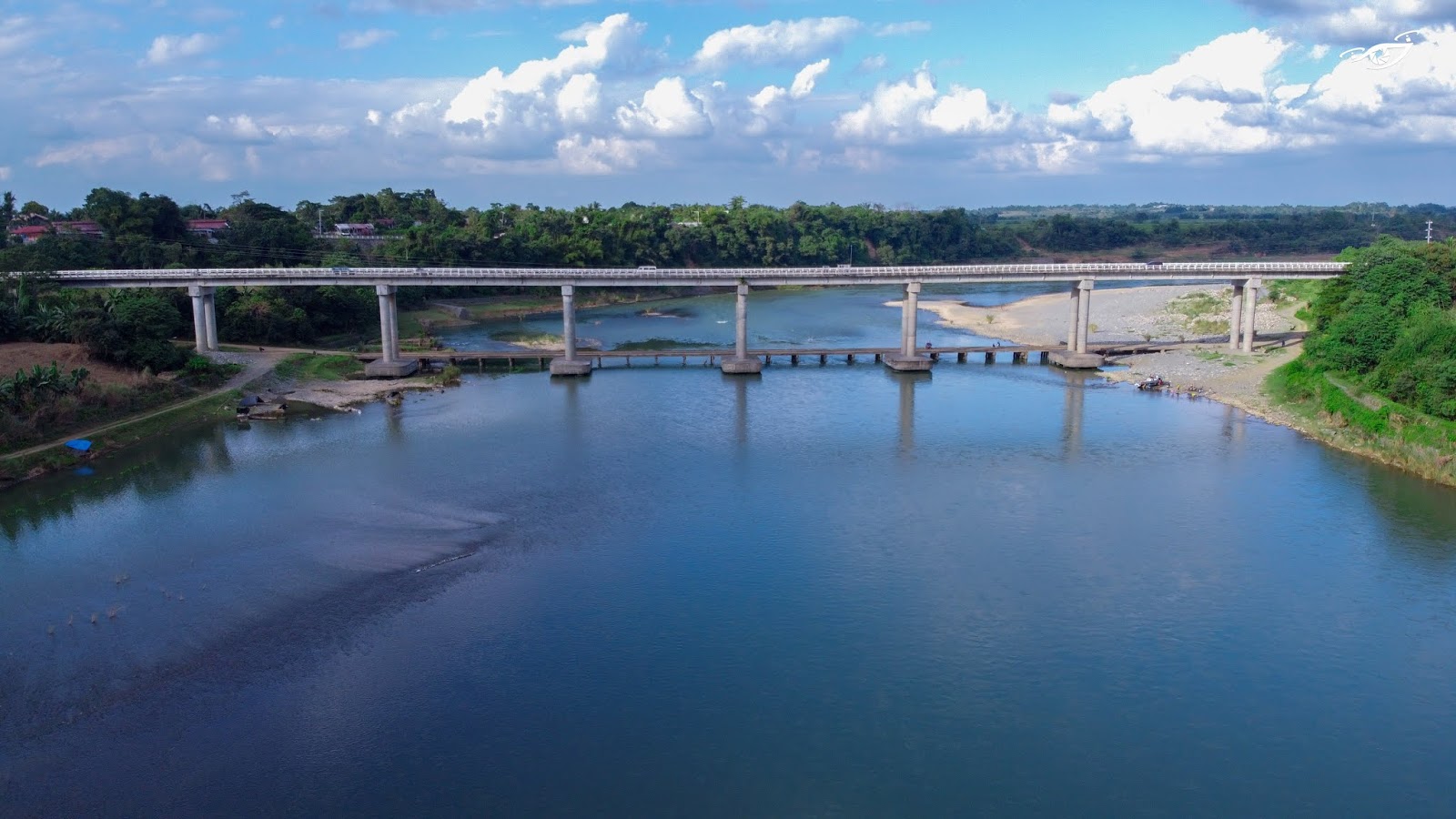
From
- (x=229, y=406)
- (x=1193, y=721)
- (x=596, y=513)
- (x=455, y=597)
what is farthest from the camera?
(x=229, y=406)

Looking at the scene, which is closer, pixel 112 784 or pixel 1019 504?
pixel 112 784

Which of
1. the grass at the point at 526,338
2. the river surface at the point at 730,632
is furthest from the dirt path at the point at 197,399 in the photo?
the grass at the point at 526,338

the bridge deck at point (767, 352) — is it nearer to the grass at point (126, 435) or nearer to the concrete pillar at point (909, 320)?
the concrete pillar at point (909, 320)

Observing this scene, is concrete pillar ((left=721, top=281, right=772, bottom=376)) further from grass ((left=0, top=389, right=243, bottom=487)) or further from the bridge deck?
grass ((left=0, top=389, right=243, bottom=487))

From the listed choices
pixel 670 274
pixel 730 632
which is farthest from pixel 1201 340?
pixel 730 632

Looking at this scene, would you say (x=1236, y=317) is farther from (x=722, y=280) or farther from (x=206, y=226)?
(x=206, y=226)

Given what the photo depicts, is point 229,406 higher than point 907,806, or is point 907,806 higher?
point 229,406

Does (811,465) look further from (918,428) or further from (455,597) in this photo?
(455,597)

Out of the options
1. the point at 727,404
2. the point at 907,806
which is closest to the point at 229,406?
the point at 727,404
